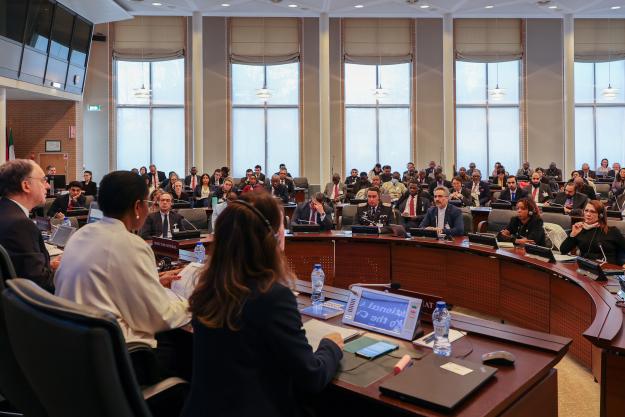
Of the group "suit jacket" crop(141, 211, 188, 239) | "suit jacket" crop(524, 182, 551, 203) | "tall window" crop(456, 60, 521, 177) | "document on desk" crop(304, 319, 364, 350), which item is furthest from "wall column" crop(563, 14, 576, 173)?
"document on desk" crop(304, 319, 364, 350)

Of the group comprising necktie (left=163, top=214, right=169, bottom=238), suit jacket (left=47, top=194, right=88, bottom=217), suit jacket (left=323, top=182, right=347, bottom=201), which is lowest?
necktie (left=163, top=214, right=169, bottom=238)

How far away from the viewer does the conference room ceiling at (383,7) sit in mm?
13680

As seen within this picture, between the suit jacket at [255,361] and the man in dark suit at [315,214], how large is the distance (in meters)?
5.59

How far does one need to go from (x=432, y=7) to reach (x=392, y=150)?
15.5 ft

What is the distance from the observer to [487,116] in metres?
17.3

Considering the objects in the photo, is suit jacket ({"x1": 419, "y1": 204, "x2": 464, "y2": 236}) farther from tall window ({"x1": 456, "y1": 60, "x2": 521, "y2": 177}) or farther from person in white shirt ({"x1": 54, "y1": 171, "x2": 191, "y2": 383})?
tall window ({"x1": 456, "y1": 60, "x2": 521, "y2": 177})

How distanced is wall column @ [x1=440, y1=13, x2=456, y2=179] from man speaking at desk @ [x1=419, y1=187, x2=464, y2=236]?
354 inches

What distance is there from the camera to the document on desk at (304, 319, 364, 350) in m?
2.37

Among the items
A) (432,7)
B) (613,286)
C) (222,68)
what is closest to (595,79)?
(432,7)

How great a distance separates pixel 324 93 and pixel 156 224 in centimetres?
943

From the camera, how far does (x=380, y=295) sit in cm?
258

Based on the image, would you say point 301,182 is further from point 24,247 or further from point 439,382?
point 439,382

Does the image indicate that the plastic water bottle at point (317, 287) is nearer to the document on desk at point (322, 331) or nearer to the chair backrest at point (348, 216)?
the document on desk at point (322, 331)

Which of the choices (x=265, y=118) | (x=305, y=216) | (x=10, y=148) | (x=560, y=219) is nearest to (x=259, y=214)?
(x=560, y=219)
